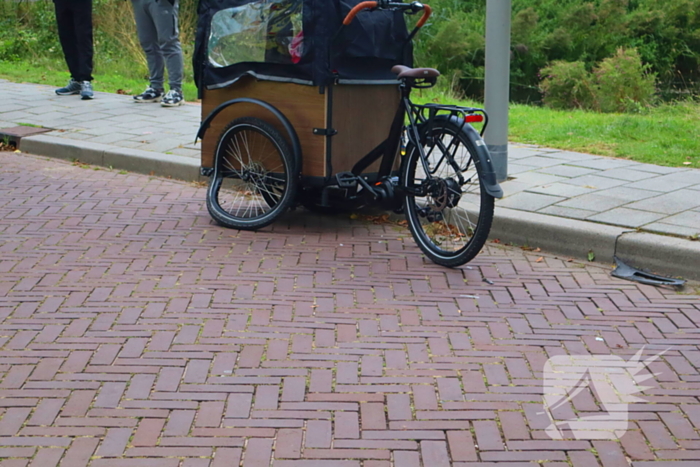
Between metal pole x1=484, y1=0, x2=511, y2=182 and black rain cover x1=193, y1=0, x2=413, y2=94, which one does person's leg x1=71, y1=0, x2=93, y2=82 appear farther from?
metal pole x1=484, y1=0, x2=511, y2=182

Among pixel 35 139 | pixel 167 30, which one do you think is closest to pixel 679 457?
pixel 35 139

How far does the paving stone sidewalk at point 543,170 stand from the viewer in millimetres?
5137

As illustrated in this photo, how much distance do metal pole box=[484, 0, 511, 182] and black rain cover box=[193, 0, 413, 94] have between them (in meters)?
0.65

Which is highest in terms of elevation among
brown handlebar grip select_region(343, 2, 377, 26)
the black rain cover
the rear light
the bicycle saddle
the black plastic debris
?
brown handlebar grip select_region(343, 2, 377, 26)

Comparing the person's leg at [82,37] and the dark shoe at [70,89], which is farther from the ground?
the person's leg at [82,37]

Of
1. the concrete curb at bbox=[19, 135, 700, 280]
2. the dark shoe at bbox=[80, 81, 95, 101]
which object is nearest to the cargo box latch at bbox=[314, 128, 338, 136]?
the concrete curb at bbox=[19, 135, 700, 280]

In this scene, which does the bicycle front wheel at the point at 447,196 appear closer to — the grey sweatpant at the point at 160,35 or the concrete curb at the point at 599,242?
the concrete curb at the point at 599,242

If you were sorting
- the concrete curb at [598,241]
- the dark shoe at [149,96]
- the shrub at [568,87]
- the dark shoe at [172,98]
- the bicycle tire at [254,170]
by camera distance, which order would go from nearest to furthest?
the concrete curb at [598,241]
the bicycle tire at [254,170]
the dark shoe at [172,98]
the dark shoe at [149,96]
the shrub at [568,87]

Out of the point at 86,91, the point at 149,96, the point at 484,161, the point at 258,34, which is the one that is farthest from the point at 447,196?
the point at 86,91

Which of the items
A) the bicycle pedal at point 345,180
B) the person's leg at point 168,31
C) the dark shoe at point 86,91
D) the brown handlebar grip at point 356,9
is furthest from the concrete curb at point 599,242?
the dark shoe at point 86,91

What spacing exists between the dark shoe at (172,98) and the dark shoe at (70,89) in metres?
1.31

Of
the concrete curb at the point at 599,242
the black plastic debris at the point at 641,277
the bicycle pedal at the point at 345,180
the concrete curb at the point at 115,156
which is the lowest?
the black plastic debris at the point at 641,277

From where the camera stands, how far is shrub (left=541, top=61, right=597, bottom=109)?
53.0 ft

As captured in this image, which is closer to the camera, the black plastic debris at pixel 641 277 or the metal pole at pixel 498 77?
the black plastic debris at pixel 641 277
